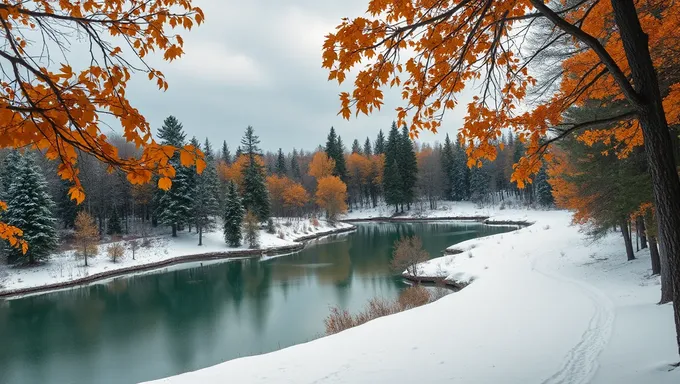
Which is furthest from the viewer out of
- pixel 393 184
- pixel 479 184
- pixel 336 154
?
pixel 336 154

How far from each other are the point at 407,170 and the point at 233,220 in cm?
3295

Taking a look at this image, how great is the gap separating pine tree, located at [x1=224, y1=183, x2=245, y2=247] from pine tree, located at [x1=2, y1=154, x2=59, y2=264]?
12520 mm

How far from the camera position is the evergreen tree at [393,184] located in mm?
58594

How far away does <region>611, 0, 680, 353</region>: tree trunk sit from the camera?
288cm

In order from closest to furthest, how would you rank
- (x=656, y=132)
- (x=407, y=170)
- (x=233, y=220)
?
(x=656, y=132) → (x=233, y=220) → (x=407, y=170)

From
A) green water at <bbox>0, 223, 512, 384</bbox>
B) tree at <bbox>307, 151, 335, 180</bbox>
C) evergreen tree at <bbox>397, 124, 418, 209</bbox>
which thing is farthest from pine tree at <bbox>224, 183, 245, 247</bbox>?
evergreen tree at <bbox>397, 124, 418, 209</bbox>

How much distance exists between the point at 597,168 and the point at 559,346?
782cm

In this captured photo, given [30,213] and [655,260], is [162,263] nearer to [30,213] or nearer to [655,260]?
[30,213]

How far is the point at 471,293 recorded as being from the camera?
39.7 feet

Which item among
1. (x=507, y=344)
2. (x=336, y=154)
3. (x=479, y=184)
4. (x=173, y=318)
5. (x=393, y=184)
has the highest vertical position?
(x=336, y=154)

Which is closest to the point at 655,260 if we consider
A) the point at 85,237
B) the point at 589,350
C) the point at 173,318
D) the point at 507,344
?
the point at 589,350

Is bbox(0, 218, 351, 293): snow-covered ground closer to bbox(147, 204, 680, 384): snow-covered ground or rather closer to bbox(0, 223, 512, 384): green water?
bbox(0, 223, 512, 384): green water

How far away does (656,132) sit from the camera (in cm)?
289

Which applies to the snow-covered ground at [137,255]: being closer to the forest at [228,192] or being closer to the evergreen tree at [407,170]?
the forest at [228,192]
